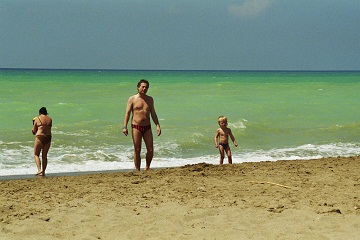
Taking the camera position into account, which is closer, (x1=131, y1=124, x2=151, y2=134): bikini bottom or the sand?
the sand

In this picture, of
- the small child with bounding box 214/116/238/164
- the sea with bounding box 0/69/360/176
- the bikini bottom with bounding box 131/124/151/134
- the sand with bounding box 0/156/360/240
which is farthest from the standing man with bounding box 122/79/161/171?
the sea with bounding box 0/69/360/176

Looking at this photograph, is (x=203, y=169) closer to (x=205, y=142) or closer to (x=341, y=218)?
(x=341, y=218)

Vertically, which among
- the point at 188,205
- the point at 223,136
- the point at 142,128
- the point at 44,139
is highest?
the point at 142,128

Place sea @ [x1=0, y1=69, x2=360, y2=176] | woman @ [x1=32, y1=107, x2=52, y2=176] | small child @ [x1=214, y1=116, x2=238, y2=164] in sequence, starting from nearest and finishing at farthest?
woman @ [x1=32, y1=107, x2=52, y2=176] < small child @ [x1=214, y1=116, x2=238, y2=164] < sea @ [x1=0, y1=69, x2=360, y2=176]

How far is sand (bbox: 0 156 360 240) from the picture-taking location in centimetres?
549

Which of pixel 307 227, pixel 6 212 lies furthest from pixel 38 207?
pixel 307 227

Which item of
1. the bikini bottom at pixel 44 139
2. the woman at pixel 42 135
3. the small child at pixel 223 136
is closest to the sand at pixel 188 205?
the woman at pixel 42 135

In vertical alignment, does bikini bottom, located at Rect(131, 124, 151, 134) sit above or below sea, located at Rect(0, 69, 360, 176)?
above

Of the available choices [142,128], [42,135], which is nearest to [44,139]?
[42,135]

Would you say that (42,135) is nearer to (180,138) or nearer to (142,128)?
(142,128)

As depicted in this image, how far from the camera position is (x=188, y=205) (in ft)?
20.9

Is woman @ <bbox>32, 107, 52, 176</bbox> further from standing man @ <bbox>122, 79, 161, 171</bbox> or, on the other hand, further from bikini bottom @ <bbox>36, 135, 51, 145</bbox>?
standing man @ <bbox>122, 79, 161, 171</bbox>

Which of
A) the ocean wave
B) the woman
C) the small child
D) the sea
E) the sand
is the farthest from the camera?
the sea

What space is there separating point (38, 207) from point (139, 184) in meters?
1.55
